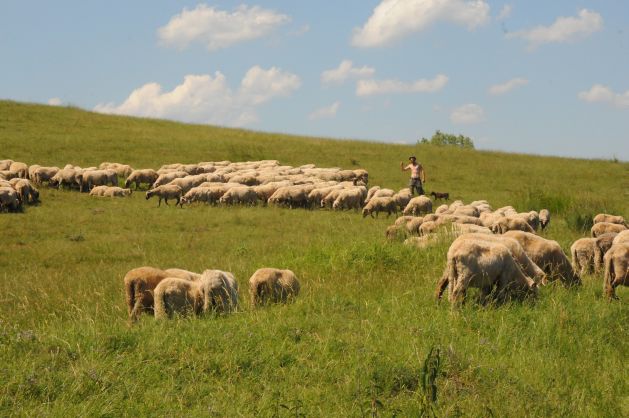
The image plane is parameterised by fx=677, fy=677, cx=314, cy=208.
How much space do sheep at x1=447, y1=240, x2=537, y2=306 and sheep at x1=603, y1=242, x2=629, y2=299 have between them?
141cm

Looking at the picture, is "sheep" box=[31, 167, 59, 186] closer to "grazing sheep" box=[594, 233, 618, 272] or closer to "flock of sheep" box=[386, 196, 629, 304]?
"flock of sheep" box=[386, 196, 629, 304]

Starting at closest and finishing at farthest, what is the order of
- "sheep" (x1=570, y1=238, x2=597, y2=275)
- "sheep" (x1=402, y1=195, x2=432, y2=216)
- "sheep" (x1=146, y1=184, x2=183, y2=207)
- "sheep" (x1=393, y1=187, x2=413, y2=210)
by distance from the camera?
"sheep" (x1=570, y1=238, x2=597, y2=275), "sheep" (x1=402, y1=195, x2=432, y2=216), "sheep" (x1=393, y1=187, x2=413, y2=210), "sheep" (x1=146, y1=184, x2=183, y2=207)

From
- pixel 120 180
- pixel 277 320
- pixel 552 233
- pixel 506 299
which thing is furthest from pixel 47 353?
pixel 120 180

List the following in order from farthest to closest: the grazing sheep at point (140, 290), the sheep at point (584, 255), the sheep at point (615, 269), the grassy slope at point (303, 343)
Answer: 1. the sheep at point (584, 255)
2. the sheep at point (615, 269)
3. the grazing sheep at point (140, 290)
4. the grassy slope at point (303, 343)

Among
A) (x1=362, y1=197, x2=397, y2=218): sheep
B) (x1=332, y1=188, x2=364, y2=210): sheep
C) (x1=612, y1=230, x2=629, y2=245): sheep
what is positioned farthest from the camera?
(x1=332, y1=188, x2=364, y2=210): sheep

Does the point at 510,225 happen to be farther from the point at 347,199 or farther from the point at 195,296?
the point at 347,199

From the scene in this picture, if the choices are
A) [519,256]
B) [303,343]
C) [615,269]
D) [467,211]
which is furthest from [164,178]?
[303,343]

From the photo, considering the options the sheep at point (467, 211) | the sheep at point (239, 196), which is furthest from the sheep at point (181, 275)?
the sheep at point (239, 196)

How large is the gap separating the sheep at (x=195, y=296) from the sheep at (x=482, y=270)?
2999 millimetres

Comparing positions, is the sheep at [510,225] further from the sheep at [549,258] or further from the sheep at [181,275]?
the sheep at [181,275]

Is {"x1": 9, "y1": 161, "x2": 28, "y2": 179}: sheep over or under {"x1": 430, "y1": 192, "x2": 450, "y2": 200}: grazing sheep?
under

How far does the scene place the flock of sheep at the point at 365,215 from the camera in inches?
358

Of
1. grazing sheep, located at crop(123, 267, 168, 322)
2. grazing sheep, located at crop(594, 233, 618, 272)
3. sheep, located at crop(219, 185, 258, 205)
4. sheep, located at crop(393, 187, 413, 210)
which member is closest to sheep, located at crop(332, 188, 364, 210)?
sheep, located at crop(393, 187, 413, 210)

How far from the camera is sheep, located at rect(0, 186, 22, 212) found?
23.0 metres
